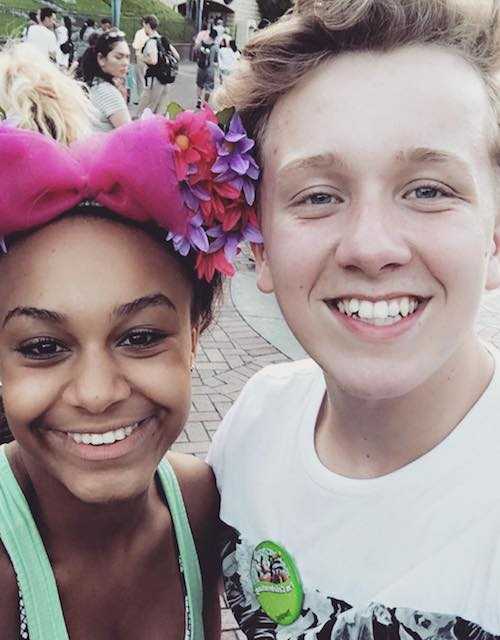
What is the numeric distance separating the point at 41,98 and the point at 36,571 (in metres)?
1.25

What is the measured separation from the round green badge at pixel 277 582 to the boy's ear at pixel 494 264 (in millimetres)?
823

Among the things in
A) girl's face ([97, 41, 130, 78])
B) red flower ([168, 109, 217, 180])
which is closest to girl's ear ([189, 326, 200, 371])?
red flower ([168, 109, 217, 180])

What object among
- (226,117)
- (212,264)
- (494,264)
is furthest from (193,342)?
(494,264)

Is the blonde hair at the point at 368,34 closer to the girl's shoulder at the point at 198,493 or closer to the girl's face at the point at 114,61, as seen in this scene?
the girl's shoulder at the point at 198,493

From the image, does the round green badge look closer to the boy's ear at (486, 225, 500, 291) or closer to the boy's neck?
the boy's neck

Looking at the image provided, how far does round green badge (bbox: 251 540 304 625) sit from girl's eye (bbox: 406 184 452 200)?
3.00 ft

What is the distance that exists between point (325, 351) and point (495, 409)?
43cm

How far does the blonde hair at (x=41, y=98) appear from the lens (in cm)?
186

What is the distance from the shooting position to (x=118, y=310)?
1747 millimetres

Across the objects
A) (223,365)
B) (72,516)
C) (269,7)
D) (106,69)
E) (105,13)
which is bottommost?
(72,516)

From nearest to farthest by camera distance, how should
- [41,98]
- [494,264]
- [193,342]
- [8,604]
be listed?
1. [494,264]
2. [8,604]
3. [41,98]
4. [193,342]

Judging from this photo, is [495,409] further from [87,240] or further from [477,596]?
[87,240]

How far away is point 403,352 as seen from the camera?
5.06ft

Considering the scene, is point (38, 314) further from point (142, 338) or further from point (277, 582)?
point (277, 582)
